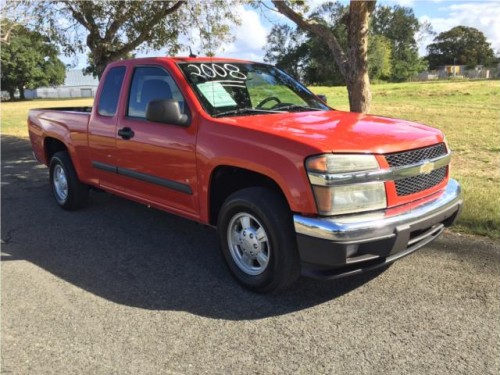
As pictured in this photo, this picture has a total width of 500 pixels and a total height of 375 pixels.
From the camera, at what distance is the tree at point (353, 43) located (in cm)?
725

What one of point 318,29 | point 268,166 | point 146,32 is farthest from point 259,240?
point 146,32

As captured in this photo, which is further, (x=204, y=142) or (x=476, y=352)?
(x=204, y=142)

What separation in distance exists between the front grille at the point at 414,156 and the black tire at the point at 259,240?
0.85 metres

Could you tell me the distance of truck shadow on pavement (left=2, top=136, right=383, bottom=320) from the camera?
152 inches

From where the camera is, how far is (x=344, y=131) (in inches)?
151

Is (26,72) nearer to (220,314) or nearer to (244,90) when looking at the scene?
(244,90)

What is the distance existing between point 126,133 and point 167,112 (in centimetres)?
98

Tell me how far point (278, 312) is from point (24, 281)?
2.33m

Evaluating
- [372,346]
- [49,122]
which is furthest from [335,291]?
[49,122]

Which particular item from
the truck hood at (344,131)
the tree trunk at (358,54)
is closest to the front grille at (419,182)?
the truck hood at (344,131)

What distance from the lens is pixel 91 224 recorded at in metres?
5.99

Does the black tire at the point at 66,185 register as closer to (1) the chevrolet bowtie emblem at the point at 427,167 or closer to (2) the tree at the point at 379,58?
(1) the chevrolet bowtie emblem at the point at 427,167

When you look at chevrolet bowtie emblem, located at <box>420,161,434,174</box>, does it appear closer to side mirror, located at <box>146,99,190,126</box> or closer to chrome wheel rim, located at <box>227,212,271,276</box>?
chrome wheel rim, located at <box>227,212,271,276</box>

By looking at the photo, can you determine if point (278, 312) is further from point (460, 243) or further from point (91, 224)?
point (91, 224)
